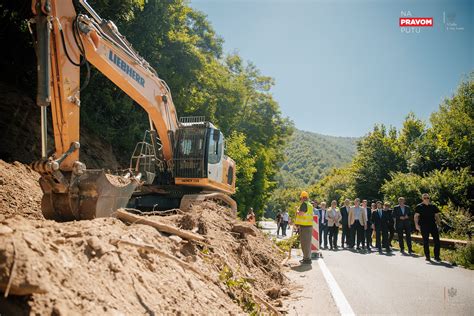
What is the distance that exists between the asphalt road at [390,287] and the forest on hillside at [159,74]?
34.5 feet

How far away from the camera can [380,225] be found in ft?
41.7

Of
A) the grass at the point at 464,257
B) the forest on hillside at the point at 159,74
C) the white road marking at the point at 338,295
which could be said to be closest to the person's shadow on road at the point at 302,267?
the white road marking at the point at 338,295

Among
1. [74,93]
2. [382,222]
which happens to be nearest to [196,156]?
[74,93]

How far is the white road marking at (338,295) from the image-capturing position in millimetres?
4684

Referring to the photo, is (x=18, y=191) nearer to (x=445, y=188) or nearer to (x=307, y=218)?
(x=307, y=218)

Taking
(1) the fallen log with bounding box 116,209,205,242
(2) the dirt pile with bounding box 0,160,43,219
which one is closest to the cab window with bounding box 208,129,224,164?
(2) the dirt pile with bounding box 0,160,43,219

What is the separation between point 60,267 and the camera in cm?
241

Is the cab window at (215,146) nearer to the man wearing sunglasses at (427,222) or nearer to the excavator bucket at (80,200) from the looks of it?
the excavator bucket at (80,200)

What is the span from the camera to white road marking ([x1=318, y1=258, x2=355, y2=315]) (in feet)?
15.4

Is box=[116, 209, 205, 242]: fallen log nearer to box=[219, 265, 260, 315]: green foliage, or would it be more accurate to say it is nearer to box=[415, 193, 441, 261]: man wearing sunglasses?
Result: box=[219, 265, 260, 315]: green foliage

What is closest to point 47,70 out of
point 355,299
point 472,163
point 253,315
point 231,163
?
point 253,315

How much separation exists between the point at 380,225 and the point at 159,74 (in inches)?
489

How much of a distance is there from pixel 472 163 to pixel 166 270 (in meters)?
25.2

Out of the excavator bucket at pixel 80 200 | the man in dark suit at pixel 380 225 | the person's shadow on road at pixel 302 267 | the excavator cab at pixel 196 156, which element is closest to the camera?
the excavator bucket at pixel 80 200
